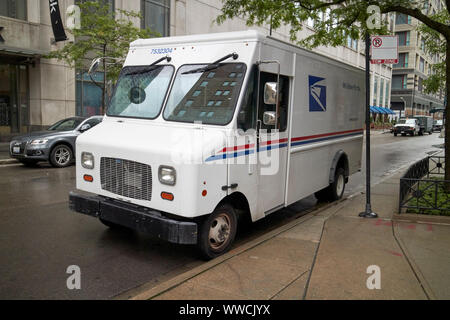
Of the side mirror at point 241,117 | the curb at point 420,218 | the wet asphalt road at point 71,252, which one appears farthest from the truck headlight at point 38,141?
the curb at point 420,218

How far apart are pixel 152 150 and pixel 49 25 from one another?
700 inches

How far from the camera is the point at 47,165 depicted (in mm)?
12930

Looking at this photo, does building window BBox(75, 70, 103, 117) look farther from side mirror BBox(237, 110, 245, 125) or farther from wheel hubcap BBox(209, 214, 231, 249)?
wheel hubcap BBox(209, 214, 231, 249)

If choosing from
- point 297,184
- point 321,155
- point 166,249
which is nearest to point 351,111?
point 321,155

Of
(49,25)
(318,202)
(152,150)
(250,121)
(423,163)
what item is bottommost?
(318,202)

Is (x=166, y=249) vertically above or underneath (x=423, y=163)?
underneath

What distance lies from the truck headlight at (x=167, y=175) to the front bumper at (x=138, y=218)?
0.44m

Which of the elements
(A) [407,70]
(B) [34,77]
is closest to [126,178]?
(B) [34,77]

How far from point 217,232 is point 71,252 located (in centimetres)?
193

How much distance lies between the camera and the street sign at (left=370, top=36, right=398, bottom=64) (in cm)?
691

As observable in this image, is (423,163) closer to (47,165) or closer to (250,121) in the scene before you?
(250,121)

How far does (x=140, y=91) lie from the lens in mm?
5859

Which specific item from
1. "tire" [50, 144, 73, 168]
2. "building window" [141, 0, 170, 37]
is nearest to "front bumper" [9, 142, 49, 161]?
"tire" [50, 144, 73, 168]
